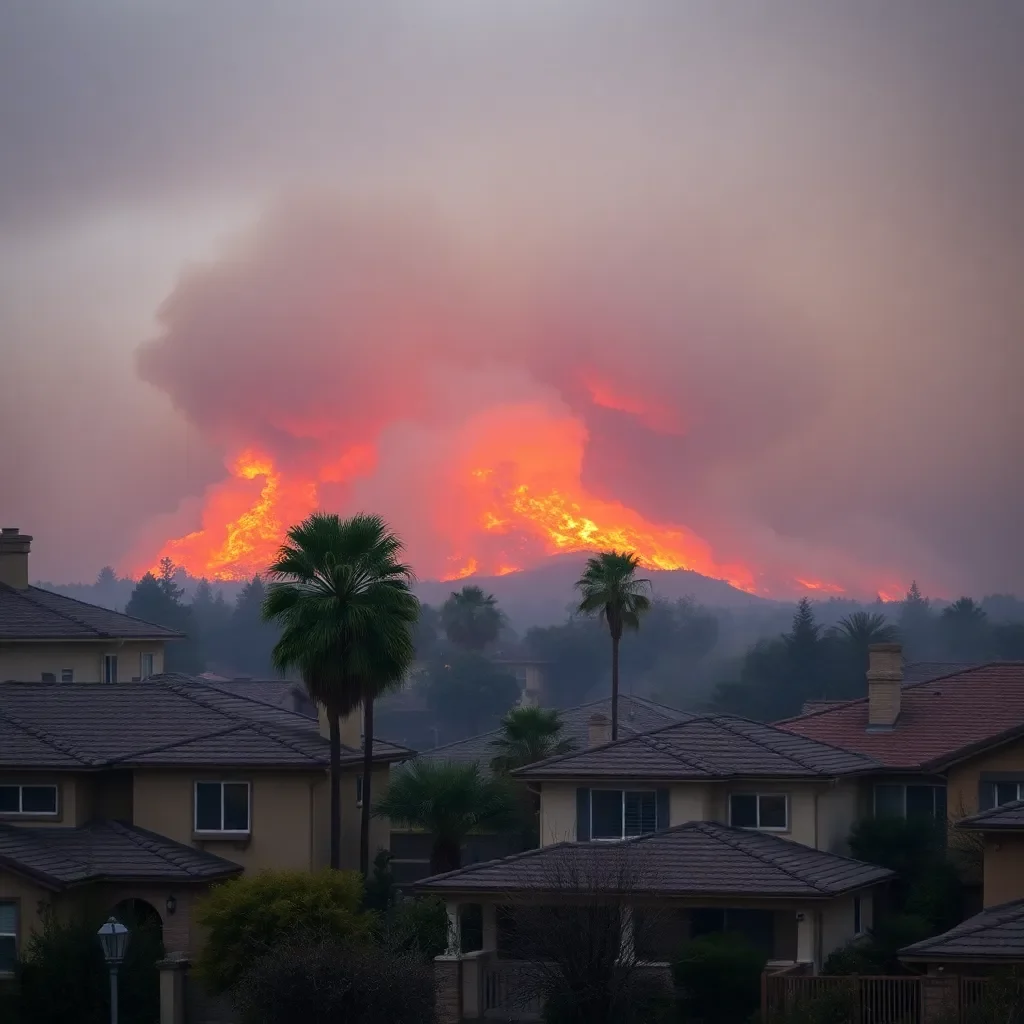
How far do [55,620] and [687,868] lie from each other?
30226 mm

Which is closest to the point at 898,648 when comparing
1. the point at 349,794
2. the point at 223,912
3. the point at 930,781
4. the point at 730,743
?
the point at 930,781

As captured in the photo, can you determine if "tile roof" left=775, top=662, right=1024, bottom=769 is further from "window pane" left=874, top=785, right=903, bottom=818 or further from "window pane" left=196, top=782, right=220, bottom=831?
"window pane" left=196, top=782, right=220, bottom=831

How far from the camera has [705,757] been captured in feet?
163

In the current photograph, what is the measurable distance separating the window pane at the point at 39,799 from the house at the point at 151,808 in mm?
26

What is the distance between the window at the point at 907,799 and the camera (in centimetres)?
5281

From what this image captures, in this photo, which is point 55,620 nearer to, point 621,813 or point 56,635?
point 56,635

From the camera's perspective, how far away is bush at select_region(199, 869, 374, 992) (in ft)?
135

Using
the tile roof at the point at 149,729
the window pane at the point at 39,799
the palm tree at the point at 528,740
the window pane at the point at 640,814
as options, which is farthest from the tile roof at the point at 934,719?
the window pane at the point at 39,799

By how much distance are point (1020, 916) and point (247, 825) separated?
19.9m

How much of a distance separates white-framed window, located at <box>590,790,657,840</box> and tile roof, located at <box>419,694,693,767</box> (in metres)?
20.6

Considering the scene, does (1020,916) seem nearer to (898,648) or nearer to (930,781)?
(930,781)

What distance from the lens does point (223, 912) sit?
137ft

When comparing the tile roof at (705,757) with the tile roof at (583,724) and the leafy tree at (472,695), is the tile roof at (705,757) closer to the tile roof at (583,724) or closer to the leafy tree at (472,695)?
the tile roof at (583,724)

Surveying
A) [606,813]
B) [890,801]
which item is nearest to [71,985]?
[606,813]
